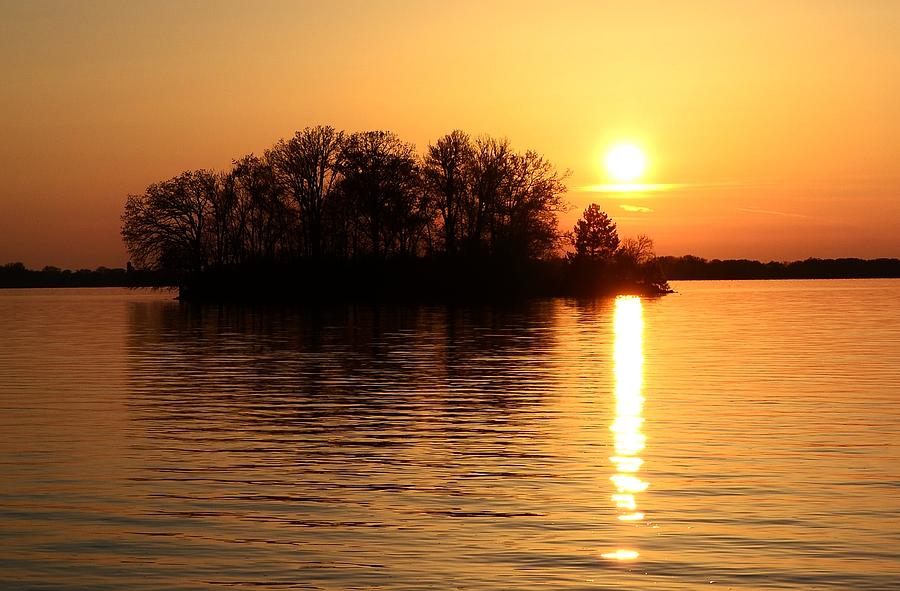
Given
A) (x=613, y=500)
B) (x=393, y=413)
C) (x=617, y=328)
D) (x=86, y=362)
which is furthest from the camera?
(x=617, y=328)

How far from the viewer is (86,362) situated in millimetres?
41562

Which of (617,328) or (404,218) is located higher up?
(404,218)

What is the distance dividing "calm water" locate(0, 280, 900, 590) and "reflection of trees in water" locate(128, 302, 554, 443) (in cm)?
20

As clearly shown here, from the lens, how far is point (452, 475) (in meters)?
17.5

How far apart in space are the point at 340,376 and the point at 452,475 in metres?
18.8

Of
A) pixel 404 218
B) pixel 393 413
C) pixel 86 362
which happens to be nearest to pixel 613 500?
pixel 393 413

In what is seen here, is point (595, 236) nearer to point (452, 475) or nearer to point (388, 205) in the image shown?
point (388, 205)

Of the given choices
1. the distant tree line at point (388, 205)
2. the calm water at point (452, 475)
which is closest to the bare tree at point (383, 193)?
the distant tree line at point (388, 205)

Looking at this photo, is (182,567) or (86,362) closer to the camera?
(182,567)

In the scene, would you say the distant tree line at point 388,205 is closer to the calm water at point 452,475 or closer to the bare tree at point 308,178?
the bare tree at point 308,178

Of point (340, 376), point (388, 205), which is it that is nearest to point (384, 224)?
point (388, 205)

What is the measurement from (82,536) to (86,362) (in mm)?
29408

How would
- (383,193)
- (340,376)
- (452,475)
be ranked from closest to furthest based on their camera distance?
(452,475) < (340,376) < (383,193)

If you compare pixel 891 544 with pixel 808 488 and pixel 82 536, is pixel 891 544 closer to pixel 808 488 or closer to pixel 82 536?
pixel 808 488
